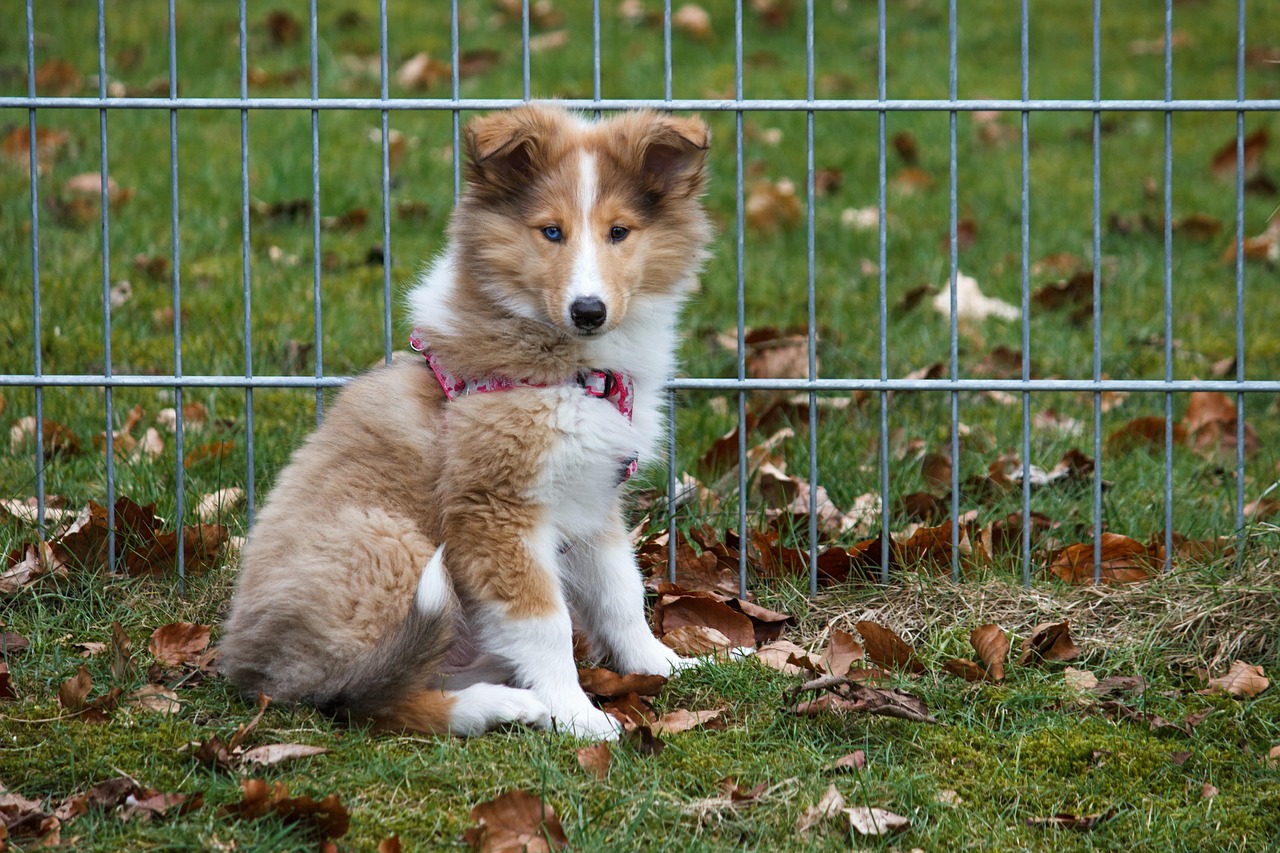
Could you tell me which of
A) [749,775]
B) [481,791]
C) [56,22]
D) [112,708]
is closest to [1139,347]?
[749,775]

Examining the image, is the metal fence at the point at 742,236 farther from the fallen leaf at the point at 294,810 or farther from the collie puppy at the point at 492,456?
the fallen leaf at the point at 294,810

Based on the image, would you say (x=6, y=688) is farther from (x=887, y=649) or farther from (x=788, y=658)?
(x=887, y=649)

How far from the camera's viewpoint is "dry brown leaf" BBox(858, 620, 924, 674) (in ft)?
11.4

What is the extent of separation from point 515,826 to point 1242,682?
6.12 ft

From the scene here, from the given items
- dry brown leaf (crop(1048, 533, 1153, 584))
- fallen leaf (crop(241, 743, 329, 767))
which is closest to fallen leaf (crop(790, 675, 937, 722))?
dry brown leaf (crop(1048, 533, 1153, 584))

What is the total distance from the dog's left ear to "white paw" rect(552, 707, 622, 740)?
1295 millimetres

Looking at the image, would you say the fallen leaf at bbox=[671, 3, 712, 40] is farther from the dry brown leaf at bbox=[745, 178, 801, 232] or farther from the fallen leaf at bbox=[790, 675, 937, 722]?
the fallen leaf at bbox=[790, 675, 937, 722]

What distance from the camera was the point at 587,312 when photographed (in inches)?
120

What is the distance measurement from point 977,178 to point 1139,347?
6.74 feet

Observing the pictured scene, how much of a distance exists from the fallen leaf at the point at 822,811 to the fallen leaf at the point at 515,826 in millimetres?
482

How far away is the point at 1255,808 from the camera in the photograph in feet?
9.19

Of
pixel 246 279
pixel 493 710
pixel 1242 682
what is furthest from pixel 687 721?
pixel 246 279

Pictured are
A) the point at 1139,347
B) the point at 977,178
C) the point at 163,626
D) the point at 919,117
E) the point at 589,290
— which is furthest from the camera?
the point at 919,117

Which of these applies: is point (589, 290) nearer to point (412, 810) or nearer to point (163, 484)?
point (412, 810)
